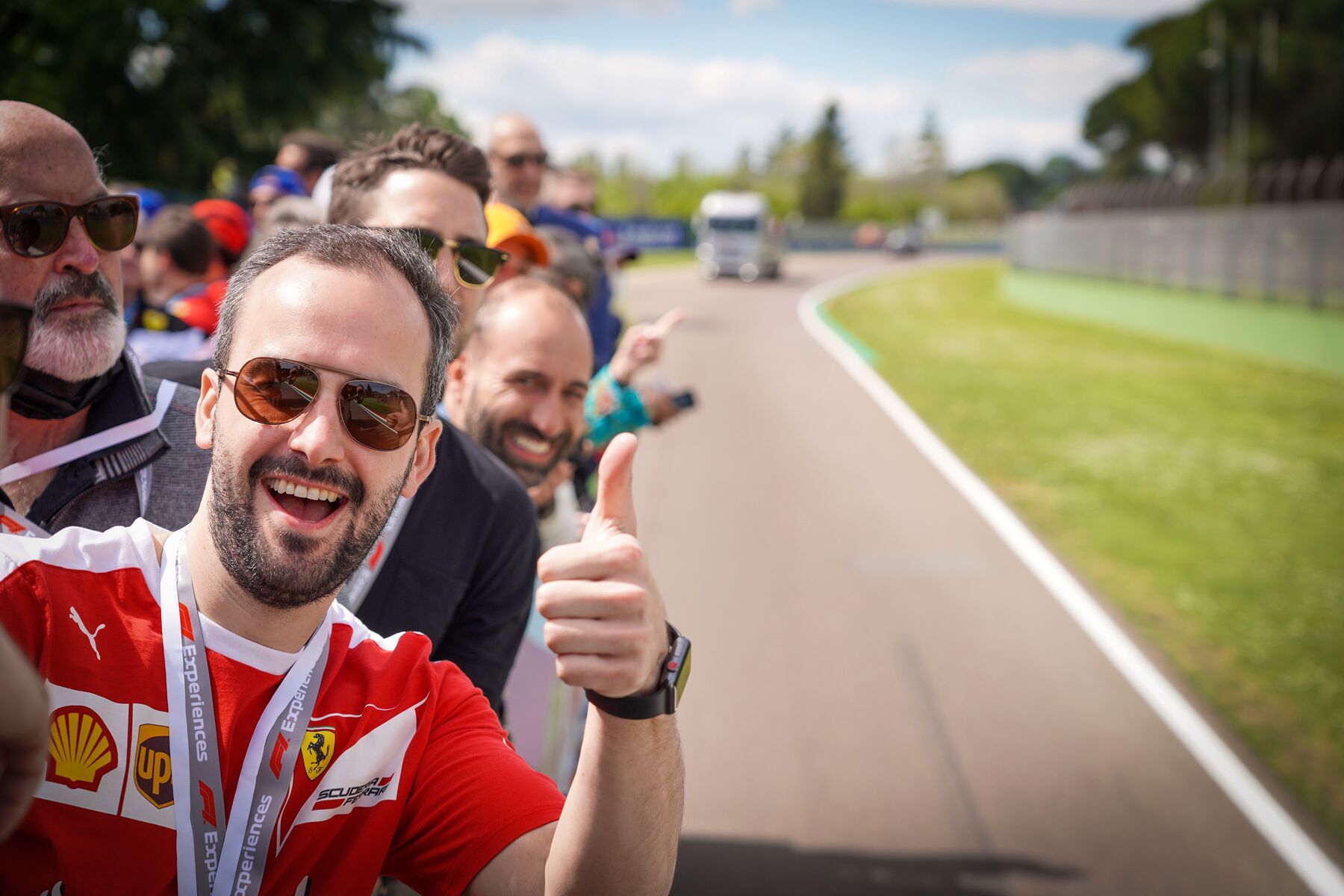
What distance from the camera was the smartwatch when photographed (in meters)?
1.60

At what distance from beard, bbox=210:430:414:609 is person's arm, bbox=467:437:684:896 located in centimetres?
43

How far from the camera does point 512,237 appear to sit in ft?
14.8

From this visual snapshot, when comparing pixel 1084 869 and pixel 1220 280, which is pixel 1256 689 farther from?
pixel 1220 280

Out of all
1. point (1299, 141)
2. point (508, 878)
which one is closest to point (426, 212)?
point (508, 878)

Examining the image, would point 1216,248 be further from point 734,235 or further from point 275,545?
point 275,545

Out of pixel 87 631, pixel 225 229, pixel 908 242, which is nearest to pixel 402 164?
pixel 87 631

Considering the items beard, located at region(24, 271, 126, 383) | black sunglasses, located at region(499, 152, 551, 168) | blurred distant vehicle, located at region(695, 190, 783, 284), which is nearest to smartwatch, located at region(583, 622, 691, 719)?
beard, located at region(24, 271, 126, 383)

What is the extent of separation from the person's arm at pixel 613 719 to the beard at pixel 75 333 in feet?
3.84

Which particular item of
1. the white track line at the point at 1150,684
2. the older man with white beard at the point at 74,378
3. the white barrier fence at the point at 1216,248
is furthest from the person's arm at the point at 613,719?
the white barrier fence at the point at 1216,248

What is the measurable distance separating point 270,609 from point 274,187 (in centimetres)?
630

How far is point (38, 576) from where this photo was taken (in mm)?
1683

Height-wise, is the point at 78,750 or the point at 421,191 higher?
the point at 421,191

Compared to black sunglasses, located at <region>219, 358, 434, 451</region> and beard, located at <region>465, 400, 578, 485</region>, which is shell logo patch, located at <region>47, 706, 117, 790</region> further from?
beard, located at <region>465, 400, 578, 485</region>

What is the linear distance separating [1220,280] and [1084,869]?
25.5 metres
